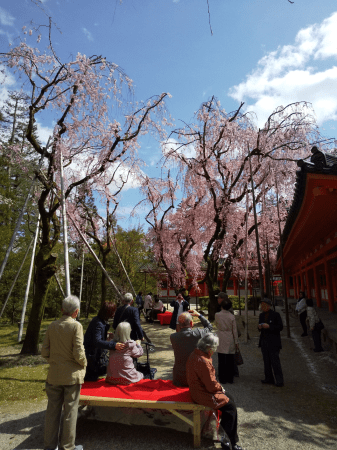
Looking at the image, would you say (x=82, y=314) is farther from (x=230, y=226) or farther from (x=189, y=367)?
(x=189, y=367)

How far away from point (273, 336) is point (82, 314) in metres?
17.5

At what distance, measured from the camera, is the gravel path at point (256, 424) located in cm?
329

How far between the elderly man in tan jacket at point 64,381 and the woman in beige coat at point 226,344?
9.76ft

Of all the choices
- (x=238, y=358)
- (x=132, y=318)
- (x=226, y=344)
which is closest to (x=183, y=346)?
(x=132, y=318)

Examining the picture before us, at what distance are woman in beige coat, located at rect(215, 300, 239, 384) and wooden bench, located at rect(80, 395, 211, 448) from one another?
2104mm

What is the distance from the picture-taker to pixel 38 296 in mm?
8250

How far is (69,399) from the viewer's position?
299 cm

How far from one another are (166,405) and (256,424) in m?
1.33

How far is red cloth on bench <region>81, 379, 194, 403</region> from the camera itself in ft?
11.3

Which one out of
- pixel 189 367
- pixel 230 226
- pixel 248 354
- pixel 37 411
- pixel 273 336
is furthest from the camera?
pixel 230 226

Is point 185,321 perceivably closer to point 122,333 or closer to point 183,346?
point 183,346

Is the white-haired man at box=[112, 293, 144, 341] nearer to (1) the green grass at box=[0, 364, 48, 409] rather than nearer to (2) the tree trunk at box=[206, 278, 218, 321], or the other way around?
(1) the green grass at box=[0, 364, 48, 409]

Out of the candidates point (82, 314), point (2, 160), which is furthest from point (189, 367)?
point (82, 314)

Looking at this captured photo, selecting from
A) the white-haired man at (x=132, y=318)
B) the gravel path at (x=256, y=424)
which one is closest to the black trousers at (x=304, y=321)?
the gravel path at (x=256, y=424)
